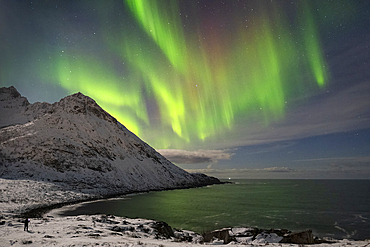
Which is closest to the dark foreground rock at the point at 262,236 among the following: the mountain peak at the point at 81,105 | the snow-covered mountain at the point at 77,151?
the snow-covered mountain at the point at 77,151

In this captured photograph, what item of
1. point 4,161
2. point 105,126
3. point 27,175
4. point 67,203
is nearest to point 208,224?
point 67,203

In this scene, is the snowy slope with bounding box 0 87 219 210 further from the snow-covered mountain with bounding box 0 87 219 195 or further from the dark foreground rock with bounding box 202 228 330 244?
the dark foreground rock with bounding box 202 228 330 244

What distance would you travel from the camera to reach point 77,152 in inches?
3531

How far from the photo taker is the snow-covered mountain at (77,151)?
7056 centimetres

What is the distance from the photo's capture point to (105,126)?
12988 centimetres

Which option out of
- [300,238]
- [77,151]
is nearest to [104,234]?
[300,238]

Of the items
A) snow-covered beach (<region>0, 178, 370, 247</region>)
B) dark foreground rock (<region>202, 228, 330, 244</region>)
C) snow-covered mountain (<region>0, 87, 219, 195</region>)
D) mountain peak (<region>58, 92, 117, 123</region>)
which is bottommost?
dark foreground rock (<region>202, 228, 330, 244</region>)

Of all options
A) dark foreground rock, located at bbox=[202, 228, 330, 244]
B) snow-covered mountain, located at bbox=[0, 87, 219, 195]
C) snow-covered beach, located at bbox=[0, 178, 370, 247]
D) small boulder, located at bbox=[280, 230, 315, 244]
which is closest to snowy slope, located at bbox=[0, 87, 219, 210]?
snow-covered mountain, located at bbox=[0, 87, 219, 195]

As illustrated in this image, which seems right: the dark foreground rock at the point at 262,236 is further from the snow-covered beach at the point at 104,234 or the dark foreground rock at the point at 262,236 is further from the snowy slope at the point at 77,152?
the snowy slope at the point at 77,152

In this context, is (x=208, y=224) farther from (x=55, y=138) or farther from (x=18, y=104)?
(x=18, y=104)

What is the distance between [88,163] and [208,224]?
70.1 m

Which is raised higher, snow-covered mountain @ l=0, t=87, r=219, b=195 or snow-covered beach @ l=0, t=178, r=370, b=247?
snow-covered mountain @ l=0, t=87, r=219, b=195

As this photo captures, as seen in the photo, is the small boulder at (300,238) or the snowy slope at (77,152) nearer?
the small boulder at (300,238)

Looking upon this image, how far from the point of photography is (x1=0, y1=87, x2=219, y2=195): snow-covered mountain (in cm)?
7056
